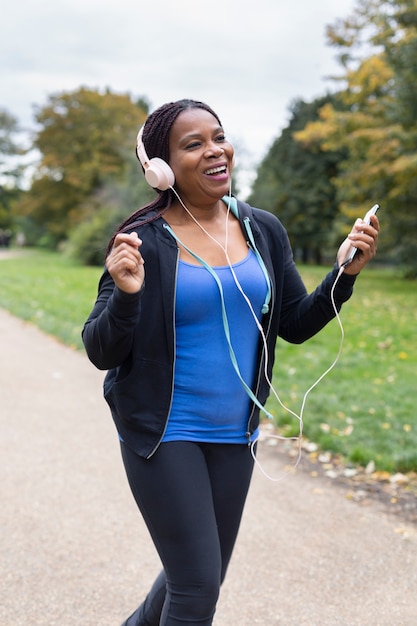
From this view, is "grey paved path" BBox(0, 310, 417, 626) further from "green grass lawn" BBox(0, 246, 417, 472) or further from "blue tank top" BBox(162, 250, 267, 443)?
"blue tank top" BBox(162, 250, 267, 443)

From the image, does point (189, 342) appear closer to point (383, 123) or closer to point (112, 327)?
point (112, 327)

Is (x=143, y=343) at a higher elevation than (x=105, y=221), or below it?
higher

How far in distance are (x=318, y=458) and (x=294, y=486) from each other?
56cm

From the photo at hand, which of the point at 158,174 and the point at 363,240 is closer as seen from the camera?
the point at 158,174

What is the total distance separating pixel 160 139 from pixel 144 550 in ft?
7.74

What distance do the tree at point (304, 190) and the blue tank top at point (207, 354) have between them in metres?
33.0

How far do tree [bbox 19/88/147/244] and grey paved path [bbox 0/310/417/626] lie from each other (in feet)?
122

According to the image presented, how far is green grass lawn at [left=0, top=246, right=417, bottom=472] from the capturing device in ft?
17.5

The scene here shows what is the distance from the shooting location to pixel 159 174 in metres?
2.21

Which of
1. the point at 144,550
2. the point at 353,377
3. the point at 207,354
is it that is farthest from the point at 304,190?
the point at 207,354

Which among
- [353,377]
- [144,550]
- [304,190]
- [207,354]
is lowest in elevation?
[353,377]

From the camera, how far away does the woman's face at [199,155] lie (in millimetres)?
2260

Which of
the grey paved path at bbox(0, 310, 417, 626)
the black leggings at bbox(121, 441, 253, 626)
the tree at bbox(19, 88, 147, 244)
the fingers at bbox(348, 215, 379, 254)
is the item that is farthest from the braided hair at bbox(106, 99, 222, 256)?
the tree at bbox(19, 88, 147, 244)

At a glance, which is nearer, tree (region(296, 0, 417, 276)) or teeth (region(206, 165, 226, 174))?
teeth (region(206, 165, 226, 174))
